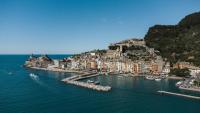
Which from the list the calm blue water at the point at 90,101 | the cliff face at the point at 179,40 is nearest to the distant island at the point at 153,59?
the cliff face at the point at 179,40

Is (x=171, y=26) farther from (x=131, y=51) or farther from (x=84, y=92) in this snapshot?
(x=84, y=92)

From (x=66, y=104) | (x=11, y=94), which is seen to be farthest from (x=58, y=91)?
(x=66, y=104)

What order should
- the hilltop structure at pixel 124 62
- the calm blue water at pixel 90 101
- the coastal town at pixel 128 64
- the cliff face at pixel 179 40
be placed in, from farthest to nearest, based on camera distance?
the cliff face at pixel 179 40
the hilltop structure at pixel 124 62
the coastal town at pixel 128 64
the calm blue water at pixel 90 101

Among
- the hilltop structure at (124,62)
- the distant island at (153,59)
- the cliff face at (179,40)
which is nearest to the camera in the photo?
the distant island at (153,59)

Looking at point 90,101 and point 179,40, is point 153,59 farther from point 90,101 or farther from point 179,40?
point 90,101

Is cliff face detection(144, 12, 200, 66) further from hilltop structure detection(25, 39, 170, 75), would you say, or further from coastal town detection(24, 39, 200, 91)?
hilltop structure detection(25, 39, 170, 75)

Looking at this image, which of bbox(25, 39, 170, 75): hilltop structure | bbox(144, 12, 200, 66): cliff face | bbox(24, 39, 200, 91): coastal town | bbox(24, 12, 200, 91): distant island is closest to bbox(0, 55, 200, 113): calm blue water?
bbox(24, 12, 200, 91): distant island

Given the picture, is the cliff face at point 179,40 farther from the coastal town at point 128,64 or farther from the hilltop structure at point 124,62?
the hilltop structure at point 124,62

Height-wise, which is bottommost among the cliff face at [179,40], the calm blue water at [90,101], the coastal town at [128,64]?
the calm blue water at [90,101]
